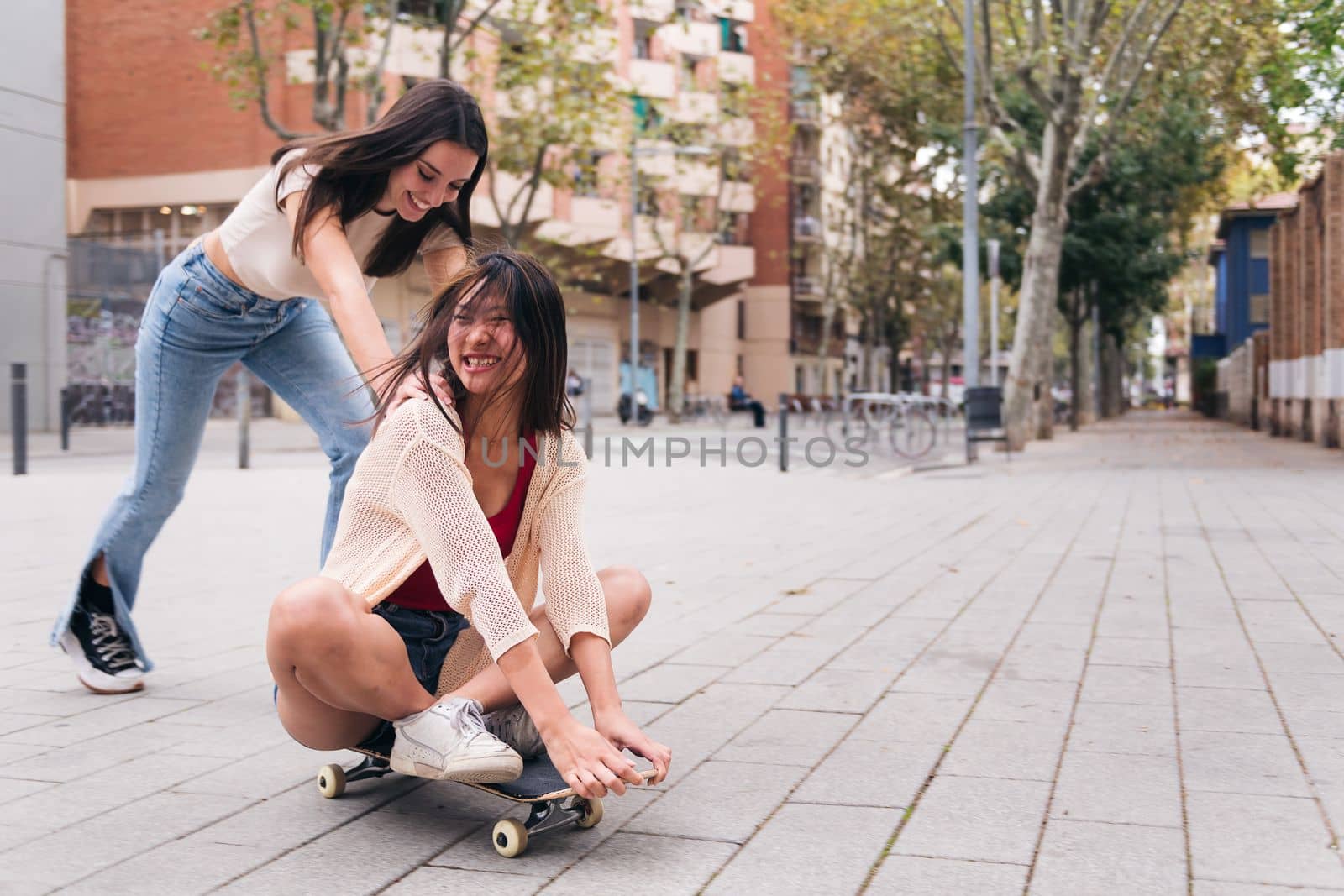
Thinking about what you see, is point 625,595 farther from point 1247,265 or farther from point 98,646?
point 1247,265

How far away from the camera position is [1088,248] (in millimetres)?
32844

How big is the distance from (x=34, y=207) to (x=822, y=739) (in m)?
23.4

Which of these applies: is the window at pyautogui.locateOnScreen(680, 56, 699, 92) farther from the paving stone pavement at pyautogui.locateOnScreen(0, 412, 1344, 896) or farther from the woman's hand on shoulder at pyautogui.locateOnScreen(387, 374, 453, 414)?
the woman's hand on shoulder at pyautogui.locateOnScreen(387, 374, 453, 414)

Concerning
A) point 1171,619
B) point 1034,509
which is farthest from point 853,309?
point 1171,619

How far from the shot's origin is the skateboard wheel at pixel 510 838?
9.57 ft

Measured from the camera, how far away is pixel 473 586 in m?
2.93

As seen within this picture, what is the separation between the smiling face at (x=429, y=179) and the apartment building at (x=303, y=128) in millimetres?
22023

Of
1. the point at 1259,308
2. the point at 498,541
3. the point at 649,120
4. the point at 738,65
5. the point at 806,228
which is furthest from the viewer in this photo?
the point at 806,228

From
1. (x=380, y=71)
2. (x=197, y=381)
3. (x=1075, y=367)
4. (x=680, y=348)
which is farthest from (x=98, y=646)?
(x=680, y=348)

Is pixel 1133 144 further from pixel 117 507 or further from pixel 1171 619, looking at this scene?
pixel 117 507

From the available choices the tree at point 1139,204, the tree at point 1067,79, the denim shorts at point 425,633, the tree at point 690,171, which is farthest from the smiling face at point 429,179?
the tree at point 690,171

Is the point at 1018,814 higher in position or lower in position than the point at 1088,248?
lower

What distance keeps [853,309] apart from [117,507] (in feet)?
185

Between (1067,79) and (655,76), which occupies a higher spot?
(655,76)
